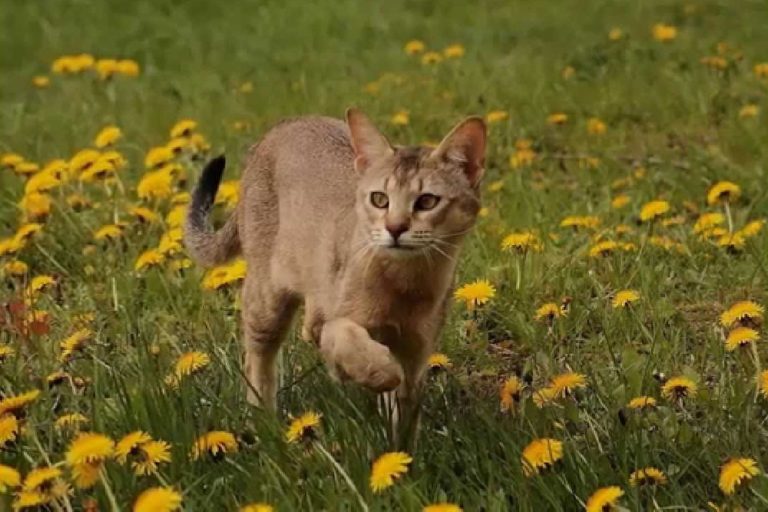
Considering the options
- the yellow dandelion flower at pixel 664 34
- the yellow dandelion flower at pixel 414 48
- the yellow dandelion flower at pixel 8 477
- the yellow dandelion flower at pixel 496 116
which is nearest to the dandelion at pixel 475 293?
the yellow dandelion flower at pixel 8 477

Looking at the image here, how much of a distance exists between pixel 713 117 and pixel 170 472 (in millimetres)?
4627

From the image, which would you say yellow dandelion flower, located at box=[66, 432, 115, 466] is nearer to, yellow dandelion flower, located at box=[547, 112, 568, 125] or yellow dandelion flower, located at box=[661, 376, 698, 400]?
yellow dandelion flower, located at box=[661, 376, 698, 400]

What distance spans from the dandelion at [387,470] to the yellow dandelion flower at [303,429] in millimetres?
316

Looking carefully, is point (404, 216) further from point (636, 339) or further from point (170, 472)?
point (636, 339)

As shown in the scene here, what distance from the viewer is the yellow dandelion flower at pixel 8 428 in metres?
3.25

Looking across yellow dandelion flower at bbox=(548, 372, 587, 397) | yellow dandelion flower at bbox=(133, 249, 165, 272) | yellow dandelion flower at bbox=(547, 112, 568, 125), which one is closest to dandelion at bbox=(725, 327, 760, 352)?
yellow dandelion flower at bbox=(548, 372, 587, 397)

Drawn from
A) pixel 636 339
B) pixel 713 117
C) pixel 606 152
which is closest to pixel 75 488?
pixel 636 339

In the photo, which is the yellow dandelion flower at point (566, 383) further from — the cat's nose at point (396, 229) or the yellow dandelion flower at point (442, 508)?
the yellow dandelion flower at point (442, 508)

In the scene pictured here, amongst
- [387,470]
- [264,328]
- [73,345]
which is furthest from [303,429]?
[264,328]

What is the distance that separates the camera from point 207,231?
4.88 metres

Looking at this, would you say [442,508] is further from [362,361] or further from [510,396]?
[510,396]

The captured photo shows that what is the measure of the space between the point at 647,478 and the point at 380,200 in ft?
3.33

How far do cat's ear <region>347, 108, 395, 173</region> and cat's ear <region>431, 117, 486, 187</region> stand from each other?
0.55 feet

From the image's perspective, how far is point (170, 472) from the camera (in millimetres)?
3352
